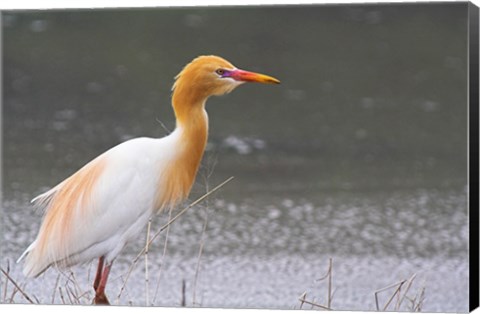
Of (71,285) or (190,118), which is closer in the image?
(190,118)

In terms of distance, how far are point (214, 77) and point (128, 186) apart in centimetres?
64

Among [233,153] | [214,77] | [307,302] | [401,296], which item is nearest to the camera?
[307,302]

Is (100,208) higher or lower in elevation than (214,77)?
lower

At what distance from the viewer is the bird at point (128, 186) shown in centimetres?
812

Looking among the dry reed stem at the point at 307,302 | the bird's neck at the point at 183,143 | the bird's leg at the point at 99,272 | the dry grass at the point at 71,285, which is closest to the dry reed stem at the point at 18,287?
the dry grass at the point at 71,285

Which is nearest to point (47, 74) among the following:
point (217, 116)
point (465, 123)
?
point (217, 116)

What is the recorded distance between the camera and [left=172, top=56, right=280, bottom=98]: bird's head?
818 centimetres

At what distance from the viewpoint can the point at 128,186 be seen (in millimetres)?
Result: 8133

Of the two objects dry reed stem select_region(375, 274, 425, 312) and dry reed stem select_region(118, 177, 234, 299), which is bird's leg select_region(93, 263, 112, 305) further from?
dry reed stem select_region(375, 274, 425, 312)

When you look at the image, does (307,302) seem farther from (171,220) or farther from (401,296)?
(171,220)

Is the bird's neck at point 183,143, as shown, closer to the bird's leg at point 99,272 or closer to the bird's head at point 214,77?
the bird's head at point 214,77

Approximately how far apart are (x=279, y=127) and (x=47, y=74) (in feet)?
3.87

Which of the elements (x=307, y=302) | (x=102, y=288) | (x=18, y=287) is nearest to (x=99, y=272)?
(x=102, y=288)

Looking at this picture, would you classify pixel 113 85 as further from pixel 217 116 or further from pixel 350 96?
pixel 350 96
